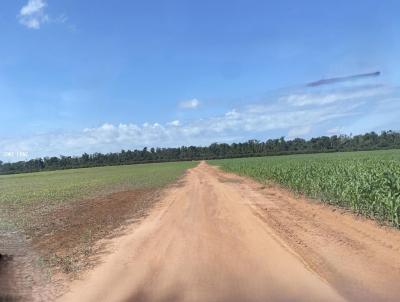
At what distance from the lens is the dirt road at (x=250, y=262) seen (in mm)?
7406

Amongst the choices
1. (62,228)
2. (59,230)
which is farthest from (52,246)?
(62,228)

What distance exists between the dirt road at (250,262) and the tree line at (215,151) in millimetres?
110068

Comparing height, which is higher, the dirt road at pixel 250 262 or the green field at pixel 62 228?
the green field at pixel 62 228

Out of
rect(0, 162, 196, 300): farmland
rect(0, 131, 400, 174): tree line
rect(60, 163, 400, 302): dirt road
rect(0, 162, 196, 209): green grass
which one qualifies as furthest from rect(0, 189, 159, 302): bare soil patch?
rect(0, 131, 400, 174): tree line

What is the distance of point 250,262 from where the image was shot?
9172 mm

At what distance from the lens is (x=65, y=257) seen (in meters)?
10.6

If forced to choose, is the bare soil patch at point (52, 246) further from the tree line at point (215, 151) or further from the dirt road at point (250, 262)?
the tree line at point (215, 151)

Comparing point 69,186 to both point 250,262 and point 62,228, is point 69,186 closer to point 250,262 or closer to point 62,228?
point 62,228

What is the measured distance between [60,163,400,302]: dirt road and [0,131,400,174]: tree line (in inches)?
4333

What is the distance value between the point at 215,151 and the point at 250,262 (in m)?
148

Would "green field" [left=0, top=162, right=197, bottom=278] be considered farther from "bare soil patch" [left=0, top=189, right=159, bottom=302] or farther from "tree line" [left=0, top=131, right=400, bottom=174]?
"tree line" [left=0, top=131, right=400, bottom=174]

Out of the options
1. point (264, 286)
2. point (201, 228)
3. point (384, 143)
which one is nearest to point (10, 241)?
point (201, 228)

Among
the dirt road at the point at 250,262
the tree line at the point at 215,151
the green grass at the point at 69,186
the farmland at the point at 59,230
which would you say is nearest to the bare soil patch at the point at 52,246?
the farmland at the point at 59,230

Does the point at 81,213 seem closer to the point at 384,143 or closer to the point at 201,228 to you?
the point at 201,228
